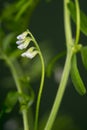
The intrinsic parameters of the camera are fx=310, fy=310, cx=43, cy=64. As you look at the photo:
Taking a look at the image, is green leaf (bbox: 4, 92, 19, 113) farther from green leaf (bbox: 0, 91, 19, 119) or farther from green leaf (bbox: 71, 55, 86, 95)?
green leaf (bbox: 71, 55, 86, 95)

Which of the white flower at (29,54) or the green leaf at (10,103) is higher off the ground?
the white flower at (29,54)

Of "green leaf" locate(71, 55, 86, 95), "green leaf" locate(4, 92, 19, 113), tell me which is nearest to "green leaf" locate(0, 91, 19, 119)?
"green leaf" locate(4, 92, 19, 113)

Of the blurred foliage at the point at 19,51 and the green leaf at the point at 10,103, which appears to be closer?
the green leaf at the point at 10,103

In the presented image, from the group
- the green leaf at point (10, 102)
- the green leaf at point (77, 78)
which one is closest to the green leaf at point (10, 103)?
the green leaf at point (10, 102)

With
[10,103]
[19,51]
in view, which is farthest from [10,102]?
[19,51]

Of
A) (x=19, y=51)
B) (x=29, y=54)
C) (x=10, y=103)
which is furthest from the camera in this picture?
(x=19, y=51)

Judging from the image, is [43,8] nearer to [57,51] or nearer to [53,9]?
[53,9]

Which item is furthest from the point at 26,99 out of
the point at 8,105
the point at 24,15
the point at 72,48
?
the point at 24,15

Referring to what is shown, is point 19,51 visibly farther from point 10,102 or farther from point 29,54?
point 29,54

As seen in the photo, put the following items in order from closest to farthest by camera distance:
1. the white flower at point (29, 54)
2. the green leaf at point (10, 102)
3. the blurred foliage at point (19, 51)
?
the white flower at point (29, 54), the green leaf at point (10, 102), the blurred foliage at point (19, 51)

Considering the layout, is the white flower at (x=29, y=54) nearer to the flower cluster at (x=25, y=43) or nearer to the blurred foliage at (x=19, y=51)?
the flower cluster at (x=25, y=43)

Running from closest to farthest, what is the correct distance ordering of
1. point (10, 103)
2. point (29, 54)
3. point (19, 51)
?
point (29, 54), point (10, 103), point (19, 51)
